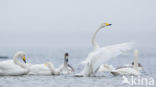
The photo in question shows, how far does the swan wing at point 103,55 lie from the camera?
18.0m

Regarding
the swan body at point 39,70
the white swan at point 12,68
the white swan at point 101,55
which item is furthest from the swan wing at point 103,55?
the white swan at point 12,68

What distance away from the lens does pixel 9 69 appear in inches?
749

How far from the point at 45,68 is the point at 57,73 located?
0.59m

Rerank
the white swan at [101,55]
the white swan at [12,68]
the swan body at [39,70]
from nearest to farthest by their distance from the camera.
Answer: the white swan at [101,55]
the white swan at [12,68]
the swan body at [39,70]

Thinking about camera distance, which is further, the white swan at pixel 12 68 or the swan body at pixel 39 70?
the swan body at pixel 39 70

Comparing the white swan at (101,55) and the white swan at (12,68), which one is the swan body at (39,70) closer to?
the white swan at (12,68)

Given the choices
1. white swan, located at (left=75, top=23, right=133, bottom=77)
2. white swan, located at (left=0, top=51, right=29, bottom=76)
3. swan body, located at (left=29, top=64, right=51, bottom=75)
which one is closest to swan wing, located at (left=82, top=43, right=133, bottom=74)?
white swan, located at (left=75, top=23, right=133, bottom=77)

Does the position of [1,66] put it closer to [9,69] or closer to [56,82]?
[9,69]

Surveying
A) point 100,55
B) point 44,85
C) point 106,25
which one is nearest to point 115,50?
point 100,55

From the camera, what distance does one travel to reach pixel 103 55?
18.4 meters

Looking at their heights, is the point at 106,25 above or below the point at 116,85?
above

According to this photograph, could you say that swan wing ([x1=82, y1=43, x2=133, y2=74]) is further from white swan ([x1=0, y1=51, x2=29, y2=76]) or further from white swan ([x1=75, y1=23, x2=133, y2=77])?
white swan ([x1=0, y1=51, x2=29, y2=76])

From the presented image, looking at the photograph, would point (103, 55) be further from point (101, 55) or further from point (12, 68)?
point (12, 68)

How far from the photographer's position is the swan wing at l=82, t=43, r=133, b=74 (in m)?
18.0
